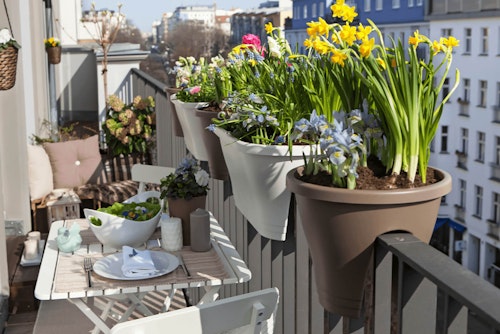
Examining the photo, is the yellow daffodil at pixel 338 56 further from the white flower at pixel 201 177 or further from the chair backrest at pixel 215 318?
the white flower at pixel 201 177

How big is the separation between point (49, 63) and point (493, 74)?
34905 millimetres

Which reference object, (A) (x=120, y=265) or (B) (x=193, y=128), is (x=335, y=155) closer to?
(A) (x=120, y=265)

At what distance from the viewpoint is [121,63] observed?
944cm

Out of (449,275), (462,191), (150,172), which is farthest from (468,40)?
(449,275)

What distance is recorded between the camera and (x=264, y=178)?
1631 mm

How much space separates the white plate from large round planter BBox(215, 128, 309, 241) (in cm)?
57

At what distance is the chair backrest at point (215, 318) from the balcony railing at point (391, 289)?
0.30 feet

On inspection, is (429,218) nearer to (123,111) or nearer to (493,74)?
(123,111)

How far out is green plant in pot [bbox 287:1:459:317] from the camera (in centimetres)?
118

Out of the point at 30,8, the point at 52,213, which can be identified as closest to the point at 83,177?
the point at 52,213

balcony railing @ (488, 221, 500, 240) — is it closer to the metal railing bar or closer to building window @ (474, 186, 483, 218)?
building window @ (474, 186, 483, 218)

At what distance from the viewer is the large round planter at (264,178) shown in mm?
1582

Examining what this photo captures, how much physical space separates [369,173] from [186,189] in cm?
130

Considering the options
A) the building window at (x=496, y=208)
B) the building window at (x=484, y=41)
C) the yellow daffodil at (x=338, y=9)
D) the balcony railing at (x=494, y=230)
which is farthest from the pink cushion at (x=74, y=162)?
the building window at (x=484, y=41)
